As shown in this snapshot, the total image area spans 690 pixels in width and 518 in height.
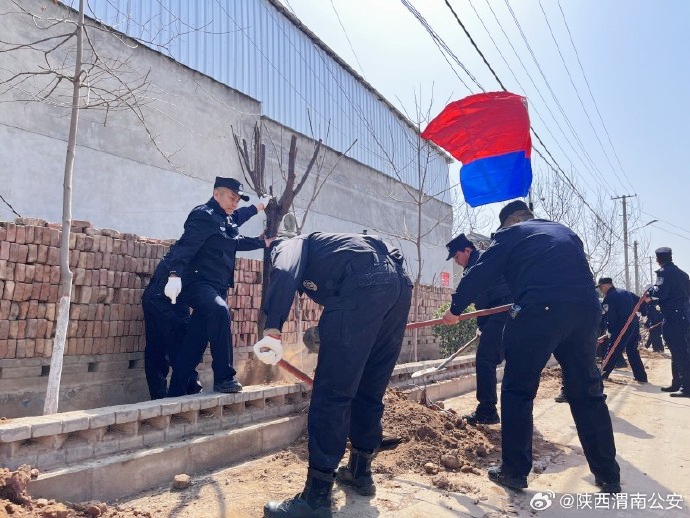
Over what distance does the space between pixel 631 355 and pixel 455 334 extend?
2.79 m

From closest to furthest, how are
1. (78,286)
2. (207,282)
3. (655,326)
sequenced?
(78,286)
(207,282)
(655,326)

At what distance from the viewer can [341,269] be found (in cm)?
301

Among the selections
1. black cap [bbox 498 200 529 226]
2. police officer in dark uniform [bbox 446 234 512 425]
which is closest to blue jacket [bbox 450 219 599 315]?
black cap [bbox 498 200 529 226]

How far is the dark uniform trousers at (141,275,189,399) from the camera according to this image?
168 inches

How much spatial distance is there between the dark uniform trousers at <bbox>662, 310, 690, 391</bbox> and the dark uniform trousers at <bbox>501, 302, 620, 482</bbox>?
477cm

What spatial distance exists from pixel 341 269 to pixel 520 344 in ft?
4.07

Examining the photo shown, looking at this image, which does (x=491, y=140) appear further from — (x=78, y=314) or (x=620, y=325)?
(x=78, y=314)

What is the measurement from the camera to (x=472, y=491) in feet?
11.0

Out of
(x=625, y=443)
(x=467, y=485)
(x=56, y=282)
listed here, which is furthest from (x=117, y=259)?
(x=625, y=443)

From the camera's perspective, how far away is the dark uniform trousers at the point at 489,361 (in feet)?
17.0

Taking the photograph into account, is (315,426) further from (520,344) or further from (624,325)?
(624,325)

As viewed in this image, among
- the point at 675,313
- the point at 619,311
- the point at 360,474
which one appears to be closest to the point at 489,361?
the point at 360,474

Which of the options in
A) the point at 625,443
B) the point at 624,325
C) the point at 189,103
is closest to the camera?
the point at 625,443

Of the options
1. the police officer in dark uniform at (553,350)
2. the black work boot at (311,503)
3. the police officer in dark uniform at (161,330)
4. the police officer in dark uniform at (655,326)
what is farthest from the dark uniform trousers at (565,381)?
the police officer in dark uniform at (655,326)
